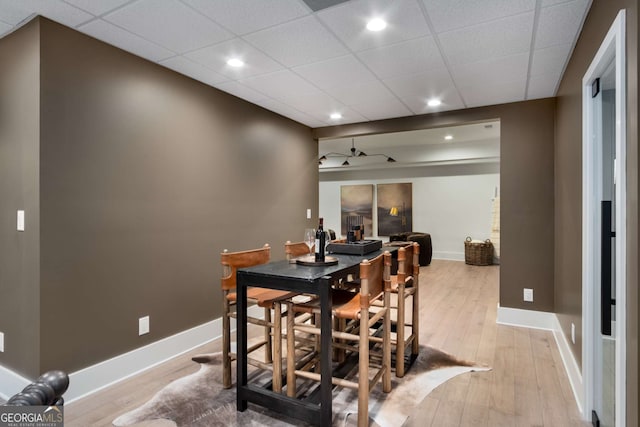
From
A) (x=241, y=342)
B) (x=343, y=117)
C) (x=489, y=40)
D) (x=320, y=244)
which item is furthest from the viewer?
(x=343, y=117)

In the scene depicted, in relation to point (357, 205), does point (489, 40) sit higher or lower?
higher

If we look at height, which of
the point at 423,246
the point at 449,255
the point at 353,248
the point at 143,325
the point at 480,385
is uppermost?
the point at 353,248

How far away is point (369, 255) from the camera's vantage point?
2658 mm

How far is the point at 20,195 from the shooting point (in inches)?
87.4

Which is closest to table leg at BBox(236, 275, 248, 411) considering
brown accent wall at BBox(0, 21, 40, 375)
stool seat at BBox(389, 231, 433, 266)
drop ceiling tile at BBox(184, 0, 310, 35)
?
brown accent wall at BBox(0, 21, 40, 375)

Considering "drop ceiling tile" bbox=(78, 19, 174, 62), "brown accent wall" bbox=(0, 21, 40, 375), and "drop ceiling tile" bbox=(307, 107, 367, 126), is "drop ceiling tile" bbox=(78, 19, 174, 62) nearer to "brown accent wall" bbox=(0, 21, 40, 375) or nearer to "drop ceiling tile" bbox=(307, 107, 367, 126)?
"brown accent wall" bbox=(0, 21, 40, 375)

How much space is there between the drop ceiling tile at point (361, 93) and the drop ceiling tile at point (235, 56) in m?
0.73

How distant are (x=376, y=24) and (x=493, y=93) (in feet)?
6.08

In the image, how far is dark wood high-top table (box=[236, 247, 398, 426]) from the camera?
1870 mm

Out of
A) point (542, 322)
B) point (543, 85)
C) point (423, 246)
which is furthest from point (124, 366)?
point (423, 246)

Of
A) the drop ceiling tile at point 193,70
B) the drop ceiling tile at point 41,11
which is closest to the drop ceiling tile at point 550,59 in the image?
the drop ceiling tile at point 193,70

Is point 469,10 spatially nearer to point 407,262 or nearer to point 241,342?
point 407,262

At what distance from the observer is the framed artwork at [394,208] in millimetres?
8688

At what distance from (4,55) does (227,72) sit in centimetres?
145
